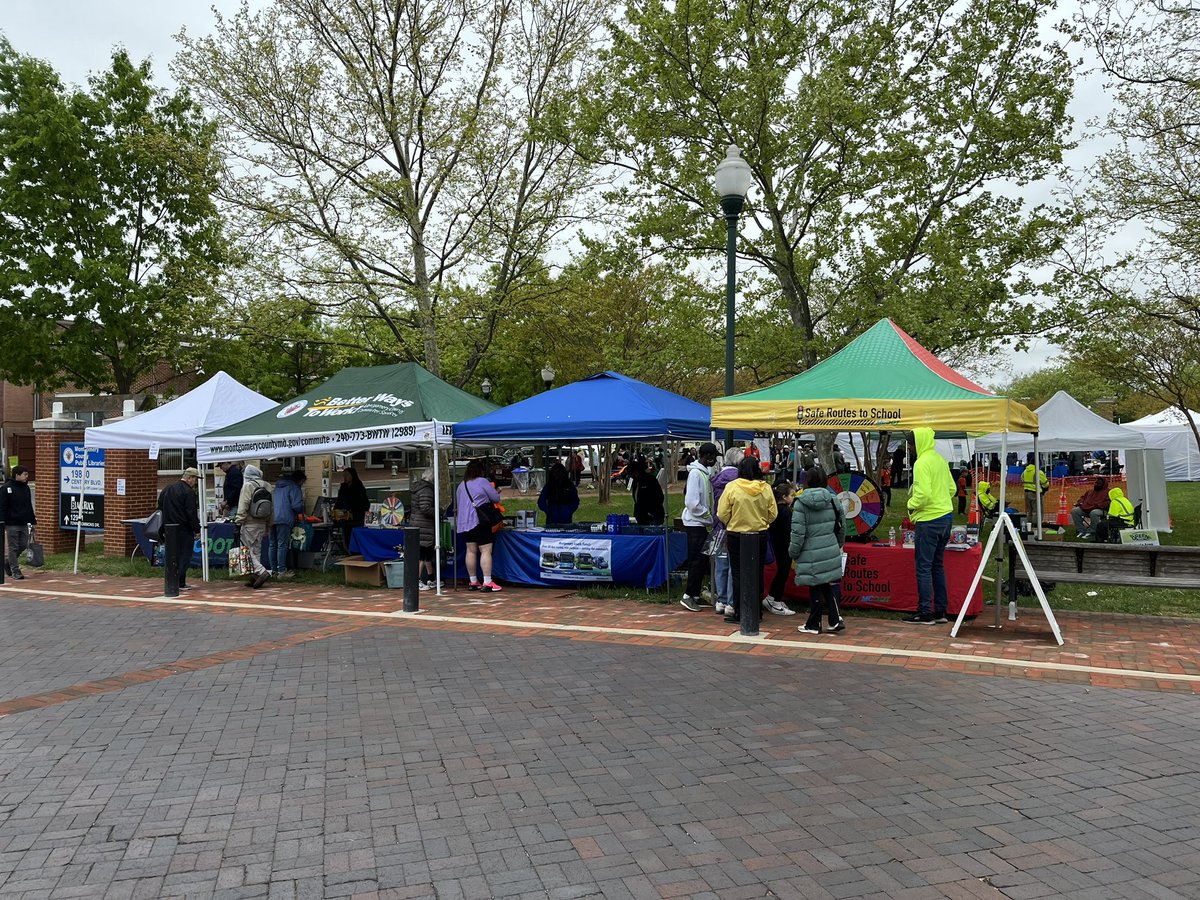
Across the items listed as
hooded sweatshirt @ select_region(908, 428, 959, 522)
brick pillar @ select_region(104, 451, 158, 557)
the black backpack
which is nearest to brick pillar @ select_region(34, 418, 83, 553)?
brick pillar @ select_region(104, 451, 158, 557)

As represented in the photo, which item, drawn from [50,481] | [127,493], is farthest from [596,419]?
[50,481]

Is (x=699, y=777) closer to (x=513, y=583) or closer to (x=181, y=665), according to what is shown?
(x=181, y=665)

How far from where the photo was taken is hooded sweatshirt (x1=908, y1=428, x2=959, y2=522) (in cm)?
845

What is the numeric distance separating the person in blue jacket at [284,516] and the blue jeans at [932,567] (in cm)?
886

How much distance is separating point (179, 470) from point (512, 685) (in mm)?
14714

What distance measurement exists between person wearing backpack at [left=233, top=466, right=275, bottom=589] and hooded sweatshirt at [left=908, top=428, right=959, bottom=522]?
28.2 ft

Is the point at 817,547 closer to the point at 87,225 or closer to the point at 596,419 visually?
the point at 596,419

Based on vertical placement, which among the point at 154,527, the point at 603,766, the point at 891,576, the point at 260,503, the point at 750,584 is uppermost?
the point at 260,503

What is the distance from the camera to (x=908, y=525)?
10.4 metres

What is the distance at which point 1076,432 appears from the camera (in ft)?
54.7

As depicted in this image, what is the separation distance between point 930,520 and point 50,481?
1675cm

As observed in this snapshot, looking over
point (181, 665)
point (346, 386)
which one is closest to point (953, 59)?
point (346, 386)

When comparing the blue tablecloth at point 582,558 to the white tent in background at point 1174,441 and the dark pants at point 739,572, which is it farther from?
the white tent in background at point 1174,441

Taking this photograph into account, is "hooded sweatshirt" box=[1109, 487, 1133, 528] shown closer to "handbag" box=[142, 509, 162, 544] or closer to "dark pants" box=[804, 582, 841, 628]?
"dark pants" box=[804, 582, 841, 628]
